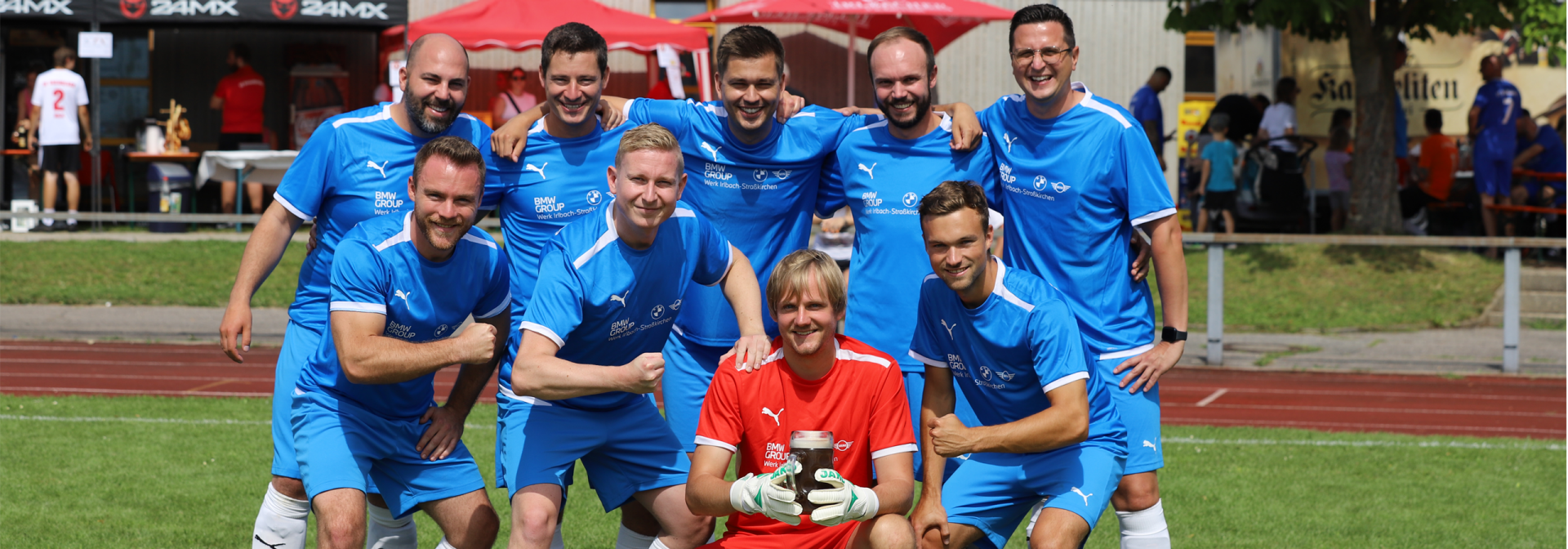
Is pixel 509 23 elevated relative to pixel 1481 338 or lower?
elevated

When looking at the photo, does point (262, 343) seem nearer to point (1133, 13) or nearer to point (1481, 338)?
point (1481, 338)

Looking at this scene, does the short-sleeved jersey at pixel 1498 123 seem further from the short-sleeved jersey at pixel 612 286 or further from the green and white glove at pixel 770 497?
the green and white glove at pixel 770 497

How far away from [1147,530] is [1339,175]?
12.8 meters

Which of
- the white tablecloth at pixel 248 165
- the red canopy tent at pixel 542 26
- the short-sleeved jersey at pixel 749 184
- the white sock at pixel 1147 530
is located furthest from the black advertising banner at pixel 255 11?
the white sock at pixel 1147 530

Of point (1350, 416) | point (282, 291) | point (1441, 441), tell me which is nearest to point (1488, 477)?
point (1441, 441)

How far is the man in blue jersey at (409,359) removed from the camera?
4.33 metres

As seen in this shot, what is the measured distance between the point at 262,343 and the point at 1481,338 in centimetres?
1090

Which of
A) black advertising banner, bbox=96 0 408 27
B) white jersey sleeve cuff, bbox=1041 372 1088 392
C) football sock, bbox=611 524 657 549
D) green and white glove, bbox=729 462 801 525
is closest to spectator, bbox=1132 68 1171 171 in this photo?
black advertising banner, bbox=96 0 408 27

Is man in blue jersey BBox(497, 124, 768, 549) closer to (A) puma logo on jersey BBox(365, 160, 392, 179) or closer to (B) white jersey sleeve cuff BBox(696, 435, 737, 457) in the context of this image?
(B) white jersey sleeve cuff BBox(696, 435, 737, 457)

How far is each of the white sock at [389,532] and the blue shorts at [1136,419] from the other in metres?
2.50

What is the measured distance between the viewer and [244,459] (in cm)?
769

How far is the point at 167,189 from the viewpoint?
49.6ft

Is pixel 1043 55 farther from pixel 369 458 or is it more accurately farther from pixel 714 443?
pixel 369 458

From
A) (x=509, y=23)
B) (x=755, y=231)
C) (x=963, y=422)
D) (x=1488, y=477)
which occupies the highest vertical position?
(x=509, y=23)
